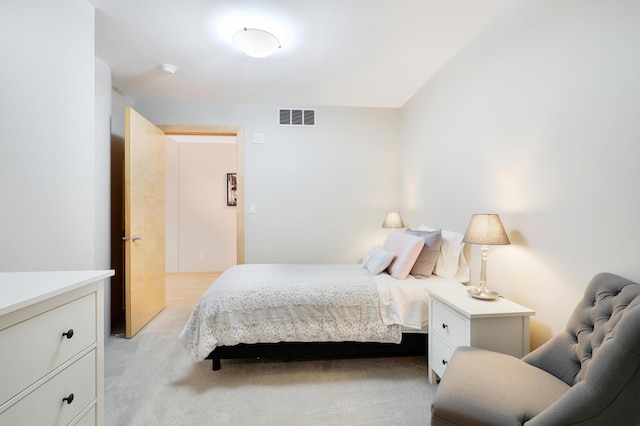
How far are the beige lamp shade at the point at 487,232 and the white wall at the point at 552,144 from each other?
0.16 metres

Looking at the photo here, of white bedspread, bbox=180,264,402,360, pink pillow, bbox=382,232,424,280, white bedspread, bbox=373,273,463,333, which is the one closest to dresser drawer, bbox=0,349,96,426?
white bedspread, bbox=180,264,402,360

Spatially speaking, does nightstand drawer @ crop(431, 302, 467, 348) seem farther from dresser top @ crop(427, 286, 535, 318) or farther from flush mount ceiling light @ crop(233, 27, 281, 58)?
flush mount ceiling light @ crop(233, 27, 281, 58)

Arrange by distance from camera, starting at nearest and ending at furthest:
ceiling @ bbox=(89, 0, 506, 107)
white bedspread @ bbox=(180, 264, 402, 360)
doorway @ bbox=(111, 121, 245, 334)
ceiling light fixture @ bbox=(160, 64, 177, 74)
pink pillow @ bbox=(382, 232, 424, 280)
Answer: ceiling @ bbox=(89, 0, 506, 107), white bedspread @ bbox=(180, 264, 402, 360), pink pillow @ bbox=(382, 232, 424, 280), ceiling light fixture @ bbox=(160, 64, 177, 74), doorway @ bbox=(111, 121, 245, 334)

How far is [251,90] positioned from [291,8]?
4.61 ft

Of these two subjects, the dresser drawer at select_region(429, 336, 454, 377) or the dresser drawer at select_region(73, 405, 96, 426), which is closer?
the dresser drawer at select_region(73, 405, 96, 426)

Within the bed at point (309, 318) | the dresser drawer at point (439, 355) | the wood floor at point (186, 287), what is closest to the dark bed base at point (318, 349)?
the bed at point (309, 318)

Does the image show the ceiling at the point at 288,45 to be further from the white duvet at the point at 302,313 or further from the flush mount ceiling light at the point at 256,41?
the white duvet at the point at 302,313

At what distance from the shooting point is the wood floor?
3541 mm

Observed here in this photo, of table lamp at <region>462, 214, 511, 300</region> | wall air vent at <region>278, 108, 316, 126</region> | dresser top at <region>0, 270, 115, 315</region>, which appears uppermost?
wall air vent at <region>278, 108, 316, 126</region>

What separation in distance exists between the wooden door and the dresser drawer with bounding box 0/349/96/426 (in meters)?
1.86

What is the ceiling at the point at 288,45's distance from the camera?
1.80 m

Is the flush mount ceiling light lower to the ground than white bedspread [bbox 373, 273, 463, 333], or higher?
higher

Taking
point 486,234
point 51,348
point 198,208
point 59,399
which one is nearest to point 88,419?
point 59,399

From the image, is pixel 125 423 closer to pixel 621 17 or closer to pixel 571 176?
pixel 571 176
